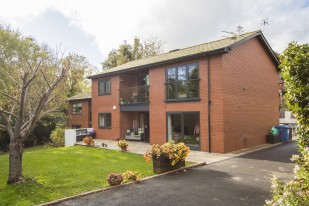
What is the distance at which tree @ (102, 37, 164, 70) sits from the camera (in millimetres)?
40344

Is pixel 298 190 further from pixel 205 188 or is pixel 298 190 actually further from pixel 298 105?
pixel 205 188

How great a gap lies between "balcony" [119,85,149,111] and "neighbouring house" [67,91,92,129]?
6750 millimetres

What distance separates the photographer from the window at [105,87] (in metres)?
22.2

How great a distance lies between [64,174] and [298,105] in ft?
29.6

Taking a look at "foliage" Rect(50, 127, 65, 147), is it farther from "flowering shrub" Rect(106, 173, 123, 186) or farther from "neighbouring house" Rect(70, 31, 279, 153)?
"flowering shrub" Rect(106, 173, 123, 186)

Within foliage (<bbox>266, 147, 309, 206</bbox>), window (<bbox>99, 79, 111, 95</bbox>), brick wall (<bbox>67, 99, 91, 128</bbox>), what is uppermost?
window (<bbox>99, 79, 111, 95</bbox>)

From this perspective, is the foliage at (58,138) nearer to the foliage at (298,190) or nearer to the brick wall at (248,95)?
the brick wall at (248,95)

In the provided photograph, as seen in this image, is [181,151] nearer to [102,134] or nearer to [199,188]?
[199,188]

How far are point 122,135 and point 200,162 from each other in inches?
429

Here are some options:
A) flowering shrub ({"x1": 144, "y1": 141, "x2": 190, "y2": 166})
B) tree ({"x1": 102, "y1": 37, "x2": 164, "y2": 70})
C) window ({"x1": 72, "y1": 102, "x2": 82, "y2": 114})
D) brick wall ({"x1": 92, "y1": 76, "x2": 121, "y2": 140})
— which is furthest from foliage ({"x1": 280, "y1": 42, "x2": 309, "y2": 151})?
tree ({"x1": 102, "y1": 37, "x2": 164, "y2": 70})

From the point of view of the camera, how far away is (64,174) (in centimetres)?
987

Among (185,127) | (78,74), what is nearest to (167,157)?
(185,127)

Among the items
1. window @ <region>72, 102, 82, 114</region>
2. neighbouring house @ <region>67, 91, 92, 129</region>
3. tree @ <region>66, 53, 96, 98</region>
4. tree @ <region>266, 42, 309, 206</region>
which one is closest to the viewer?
tree @ <region>266, 42, 309, 206</region>

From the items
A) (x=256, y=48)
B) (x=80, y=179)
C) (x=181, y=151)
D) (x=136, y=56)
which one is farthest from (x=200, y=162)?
(x=136, y=56)
